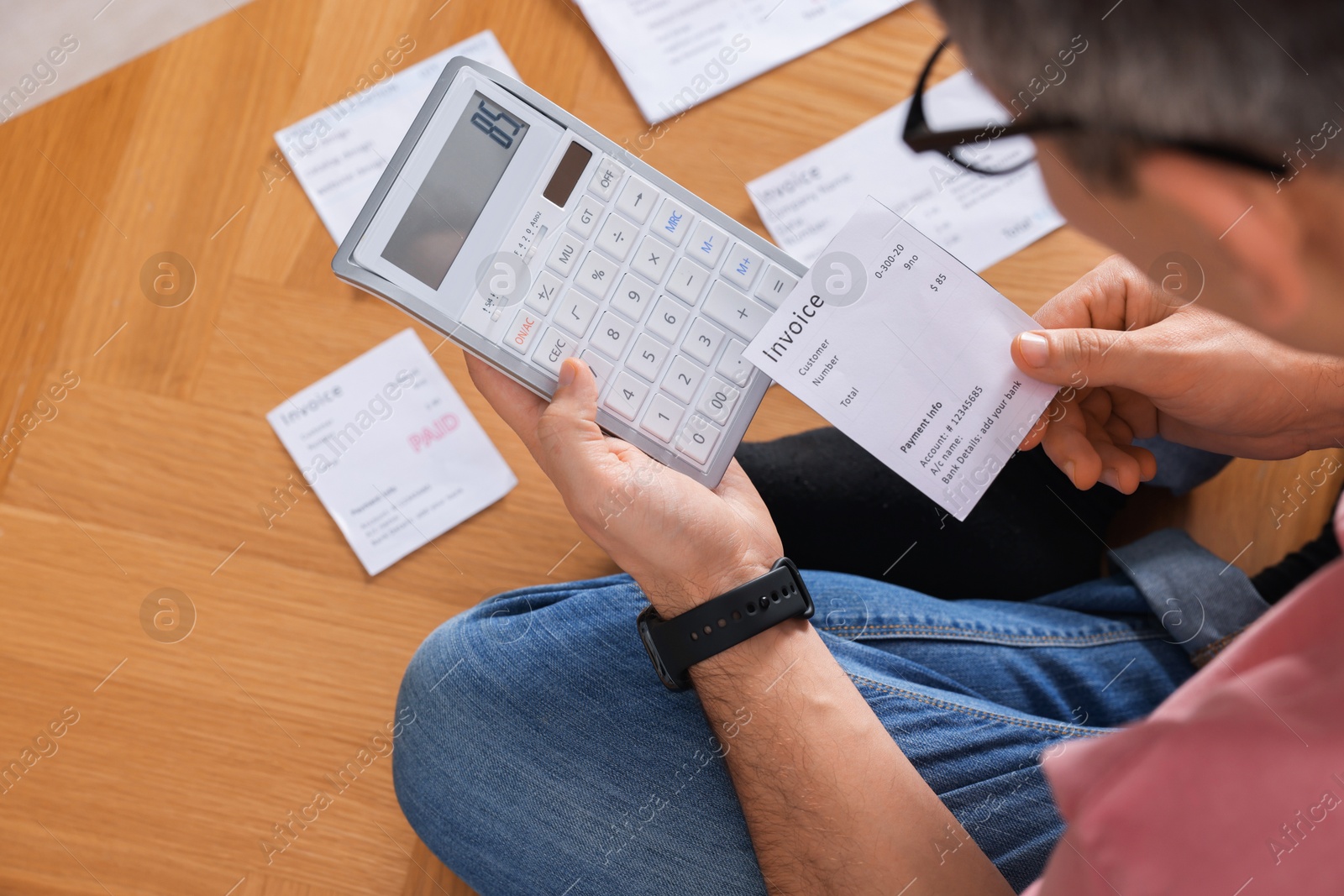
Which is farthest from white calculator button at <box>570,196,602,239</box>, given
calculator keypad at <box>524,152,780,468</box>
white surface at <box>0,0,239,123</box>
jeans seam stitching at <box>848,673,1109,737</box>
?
white surface at <box>0,0,239,123</box>

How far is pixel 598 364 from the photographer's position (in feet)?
1.70

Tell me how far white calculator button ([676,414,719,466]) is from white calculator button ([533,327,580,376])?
9 cm

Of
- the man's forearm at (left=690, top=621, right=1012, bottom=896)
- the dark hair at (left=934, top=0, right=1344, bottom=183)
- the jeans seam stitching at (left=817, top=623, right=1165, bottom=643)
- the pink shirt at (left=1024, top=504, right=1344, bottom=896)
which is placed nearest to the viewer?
the dark hair at (left=934, top=0, right=1344, bottom=183)

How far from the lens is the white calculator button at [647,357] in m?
0.52

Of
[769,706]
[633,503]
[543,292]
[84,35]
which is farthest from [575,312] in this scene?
[84,35]

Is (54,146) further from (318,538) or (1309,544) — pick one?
(1309,544)

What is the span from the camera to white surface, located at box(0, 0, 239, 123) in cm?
73

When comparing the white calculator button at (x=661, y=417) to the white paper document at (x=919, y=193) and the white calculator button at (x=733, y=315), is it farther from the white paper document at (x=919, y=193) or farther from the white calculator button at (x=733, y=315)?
the white paper document at (x=919, y=193)

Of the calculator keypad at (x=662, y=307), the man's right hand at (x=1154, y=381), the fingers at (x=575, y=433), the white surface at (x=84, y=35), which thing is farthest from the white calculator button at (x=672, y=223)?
the white surface at (x=84, y=35)

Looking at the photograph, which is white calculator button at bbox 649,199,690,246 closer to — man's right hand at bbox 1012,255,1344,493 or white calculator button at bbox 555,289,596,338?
Answer: white calculator button at bbox 555,289,596,338

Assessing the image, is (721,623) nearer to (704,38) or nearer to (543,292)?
(543,292)

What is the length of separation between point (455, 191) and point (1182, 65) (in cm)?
39

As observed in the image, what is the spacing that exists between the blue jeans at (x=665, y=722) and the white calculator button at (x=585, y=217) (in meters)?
0.25

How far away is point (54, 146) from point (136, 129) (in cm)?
8
